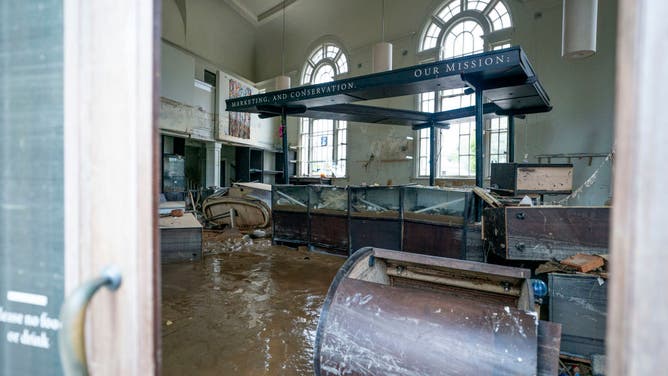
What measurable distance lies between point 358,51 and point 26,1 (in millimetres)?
13333

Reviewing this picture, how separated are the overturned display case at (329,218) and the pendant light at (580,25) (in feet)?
12.3

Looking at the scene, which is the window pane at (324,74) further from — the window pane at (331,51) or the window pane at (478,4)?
the window pane at (478,4)

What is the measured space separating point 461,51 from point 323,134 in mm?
6325

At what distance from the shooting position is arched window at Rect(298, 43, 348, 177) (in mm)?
13531

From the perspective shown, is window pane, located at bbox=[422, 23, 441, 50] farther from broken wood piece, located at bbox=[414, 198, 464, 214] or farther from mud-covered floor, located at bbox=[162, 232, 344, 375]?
mud-covered floor, located at bbox=[162, 232, 344, 375]

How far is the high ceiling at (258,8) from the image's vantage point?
46.8 feet

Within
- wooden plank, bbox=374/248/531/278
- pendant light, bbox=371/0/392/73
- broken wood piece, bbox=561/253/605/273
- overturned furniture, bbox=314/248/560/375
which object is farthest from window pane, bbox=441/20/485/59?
overturned furniture, bbox=314/248/560/375

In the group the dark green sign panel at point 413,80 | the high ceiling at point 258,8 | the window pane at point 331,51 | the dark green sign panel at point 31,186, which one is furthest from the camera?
the high ceiling at point 258,8

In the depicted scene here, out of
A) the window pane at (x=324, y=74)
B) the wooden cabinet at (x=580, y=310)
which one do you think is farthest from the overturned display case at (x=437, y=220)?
the window pane at (x=324, y=74)

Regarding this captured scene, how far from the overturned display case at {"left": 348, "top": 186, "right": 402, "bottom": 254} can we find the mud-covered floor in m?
0.68

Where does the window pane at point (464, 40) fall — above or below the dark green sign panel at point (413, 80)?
above

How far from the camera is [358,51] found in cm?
1291

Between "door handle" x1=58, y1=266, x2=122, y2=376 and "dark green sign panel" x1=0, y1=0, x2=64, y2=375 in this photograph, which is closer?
"door handle" x1=58, y1=266, x2=122, y2=376

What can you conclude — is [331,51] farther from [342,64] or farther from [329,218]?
[329,218]
